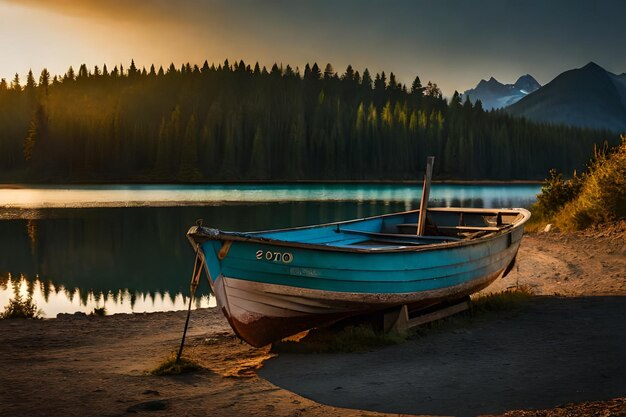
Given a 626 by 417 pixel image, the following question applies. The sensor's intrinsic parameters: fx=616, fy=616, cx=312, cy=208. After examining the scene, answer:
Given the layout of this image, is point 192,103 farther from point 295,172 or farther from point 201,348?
point 201,348

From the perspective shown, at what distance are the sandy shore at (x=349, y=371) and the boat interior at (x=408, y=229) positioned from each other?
2.37 metres

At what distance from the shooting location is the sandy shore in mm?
7301

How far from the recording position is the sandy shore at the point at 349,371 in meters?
7.30

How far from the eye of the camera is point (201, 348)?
10.8 meters

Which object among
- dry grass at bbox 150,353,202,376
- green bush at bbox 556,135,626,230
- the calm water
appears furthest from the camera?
green bush at bbox 556,135,626,230

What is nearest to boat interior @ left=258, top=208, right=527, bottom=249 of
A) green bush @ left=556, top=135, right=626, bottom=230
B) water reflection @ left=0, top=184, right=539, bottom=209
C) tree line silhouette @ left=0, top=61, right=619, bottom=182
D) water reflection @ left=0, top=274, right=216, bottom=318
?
water reflection @ left=0, top=274, right=216, bottom=318

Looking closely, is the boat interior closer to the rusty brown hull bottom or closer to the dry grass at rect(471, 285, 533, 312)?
the dry grass at rect(471, 285, 533, 312)

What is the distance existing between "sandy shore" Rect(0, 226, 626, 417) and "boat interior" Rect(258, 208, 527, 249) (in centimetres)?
237

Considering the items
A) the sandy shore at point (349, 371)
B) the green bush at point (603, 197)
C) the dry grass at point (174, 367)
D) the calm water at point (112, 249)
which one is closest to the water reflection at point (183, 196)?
the calm water at point (112, 249)

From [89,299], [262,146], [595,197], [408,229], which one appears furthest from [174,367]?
[262,146]

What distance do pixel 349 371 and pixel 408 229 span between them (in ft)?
24.9

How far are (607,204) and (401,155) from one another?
113806mm

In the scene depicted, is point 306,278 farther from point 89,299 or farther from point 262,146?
point 262,146

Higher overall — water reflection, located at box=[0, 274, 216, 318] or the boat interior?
the boat interior
